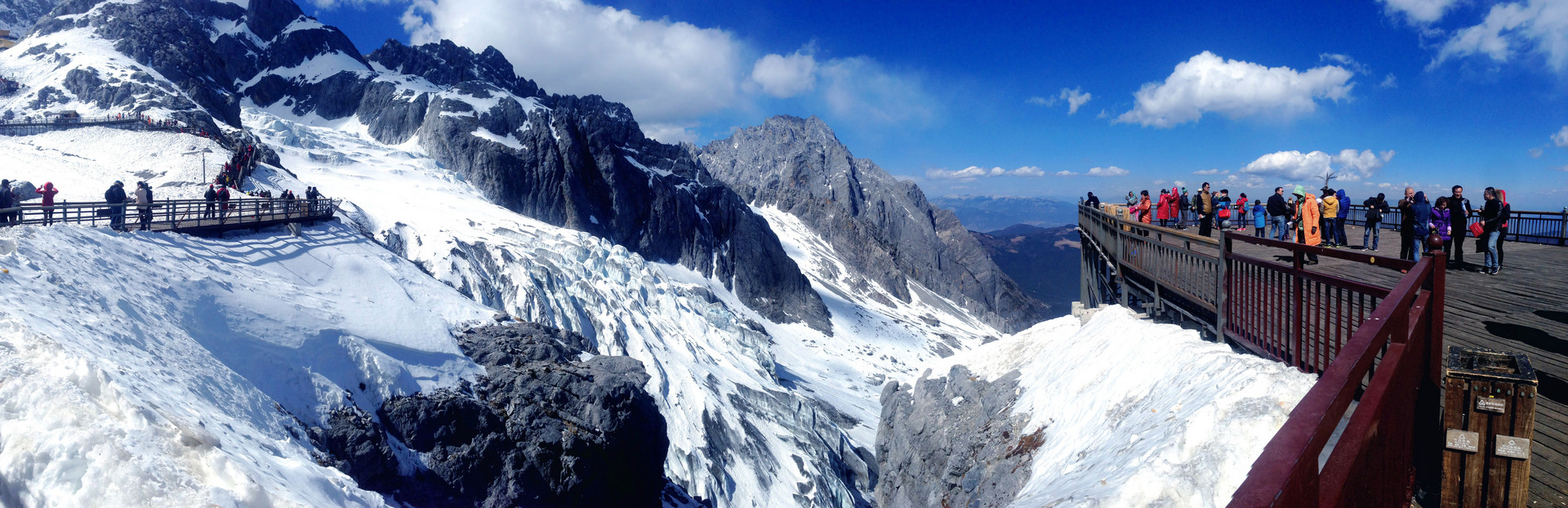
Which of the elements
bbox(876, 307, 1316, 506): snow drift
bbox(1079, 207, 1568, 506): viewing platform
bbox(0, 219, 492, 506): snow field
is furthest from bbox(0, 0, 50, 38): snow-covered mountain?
bbox(1079, 207, 1568, 506): viewing platform

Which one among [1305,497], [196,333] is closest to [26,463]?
[196,333]

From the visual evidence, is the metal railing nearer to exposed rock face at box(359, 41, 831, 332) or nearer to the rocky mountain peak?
exposed rock face at box(359, 41, 831, 332)

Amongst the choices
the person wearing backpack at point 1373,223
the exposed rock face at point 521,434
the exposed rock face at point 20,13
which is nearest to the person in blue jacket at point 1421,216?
the person wearing backpack at point 1373,223

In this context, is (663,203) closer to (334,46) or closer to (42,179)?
(334,46)

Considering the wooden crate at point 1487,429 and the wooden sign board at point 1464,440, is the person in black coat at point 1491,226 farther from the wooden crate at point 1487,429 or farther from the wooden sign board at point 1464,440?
the wooden sign board at point 1464,440

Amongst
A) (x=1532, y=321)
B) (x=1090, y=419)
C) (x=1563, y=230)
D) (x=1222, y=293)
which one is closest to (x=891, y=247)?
(x=1563, y=230)

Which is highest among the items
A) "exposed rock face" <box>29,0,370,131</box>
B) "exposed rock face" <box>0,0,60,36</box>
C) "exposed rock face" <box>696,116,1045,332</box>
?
"exposed rock face" <box>0,0,60,36</box>

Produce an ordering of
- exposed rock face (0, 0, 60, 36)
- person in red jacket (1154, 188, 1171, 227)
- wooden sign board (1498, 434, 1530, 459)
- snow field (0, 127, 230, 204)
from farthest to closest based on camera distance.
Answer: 1. exposed rock face (0, 0, 60, 36)
2. snow field (0, 127, 230, 204)
3. person in red jacket (1154, 188, 1171, 227)
4. wooden sign board (1498, 434, 1530, 459)
